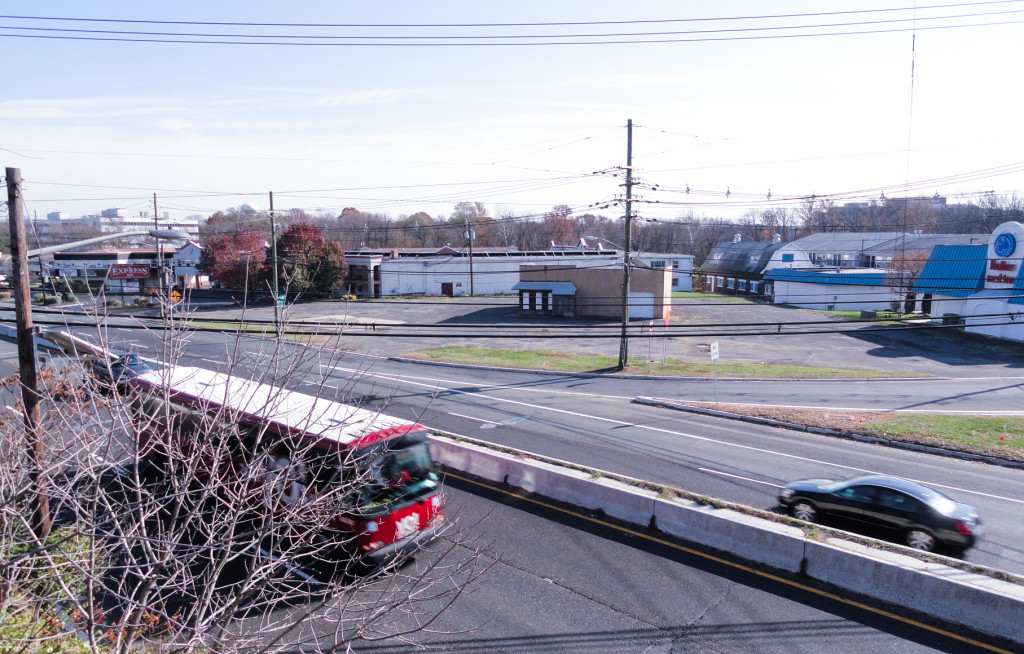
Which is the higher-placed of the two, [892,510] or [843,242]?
[843,242]

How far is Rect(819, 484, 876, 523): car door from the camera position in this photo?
11.0 meters

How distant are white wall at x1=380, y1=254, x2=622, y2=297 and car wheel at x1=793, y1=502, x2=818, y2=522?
4952 cm

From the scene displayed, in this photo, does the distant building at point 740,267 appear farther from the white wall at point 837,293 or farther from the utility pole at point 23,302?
the utility pole at point 23,302

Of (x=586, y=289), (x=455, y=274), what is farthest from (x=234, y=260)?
(x=586, y=289)

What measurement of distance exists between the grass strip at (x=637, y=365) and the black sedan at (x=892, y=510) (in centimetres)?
1862

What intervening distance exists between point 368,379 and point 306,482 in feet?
53.4

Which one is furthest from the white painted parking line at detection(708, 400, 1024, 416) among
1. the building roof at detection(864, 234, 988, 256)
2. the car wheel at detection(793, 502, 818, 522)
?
the building roof at detection(864, 234, 988, 256)

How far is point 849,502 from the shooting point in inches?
439

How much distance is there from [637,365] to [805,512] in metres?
21.1

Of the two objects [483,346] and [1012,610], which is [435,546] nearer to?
[1012,610]

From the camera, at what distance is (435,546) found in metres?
9.63

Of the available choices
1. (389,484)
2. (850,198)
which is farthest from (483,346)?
(389,484)

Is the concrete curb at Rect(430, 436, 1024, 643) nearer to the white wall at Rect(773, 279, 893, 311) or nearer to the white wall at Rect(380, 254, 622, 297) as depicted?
the white wall at Rect(773, 279, 893, 311)

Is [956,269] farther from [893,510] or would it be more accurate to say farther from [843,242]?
[893,510]
